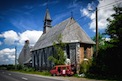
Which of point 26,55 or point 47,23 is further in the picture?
point 26,55

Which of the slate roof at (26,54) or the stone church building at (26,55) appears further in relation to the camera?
the slate roof at (26,54)

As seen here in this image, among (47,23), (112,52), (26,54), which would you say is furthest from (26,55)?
(112,52)

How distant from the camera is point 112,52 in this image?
25.1 meters

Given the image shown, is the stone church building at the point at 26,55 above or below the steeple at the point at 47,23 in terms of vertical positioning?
below

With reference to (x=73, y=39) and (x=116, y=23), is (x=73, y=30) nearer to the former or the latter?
(x=73, y=39)

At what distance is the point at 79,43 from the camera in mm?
38312

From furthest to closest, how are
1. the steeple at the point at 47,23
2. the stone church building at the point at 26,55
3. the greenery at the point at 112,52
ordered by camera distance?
1. the stone church building at the point at 26,55
2. the steeple at the point at 47,23
3. the greenery at the point at 112,52

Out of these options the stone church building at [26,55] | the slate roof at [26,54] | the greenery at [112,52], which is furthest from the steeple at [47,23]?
the greenery at [112,52]

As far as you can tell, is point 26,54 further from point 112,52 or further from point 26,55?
point 112,52

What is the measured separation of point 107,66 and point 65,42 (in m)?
15.0

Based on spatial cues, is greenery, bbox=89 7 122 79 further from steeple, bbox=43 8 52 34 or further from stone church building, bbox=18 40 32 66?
stone church building, bbox=18 40 32 66

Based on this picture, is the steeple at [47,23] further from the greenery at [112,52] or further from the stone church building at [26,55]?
the greenery at [112,52]

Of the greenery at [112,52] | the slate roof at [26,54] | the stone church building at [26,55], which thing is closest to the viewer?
the greenery at [112,52]

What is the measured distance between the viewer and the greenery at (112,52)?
78.6 feet
